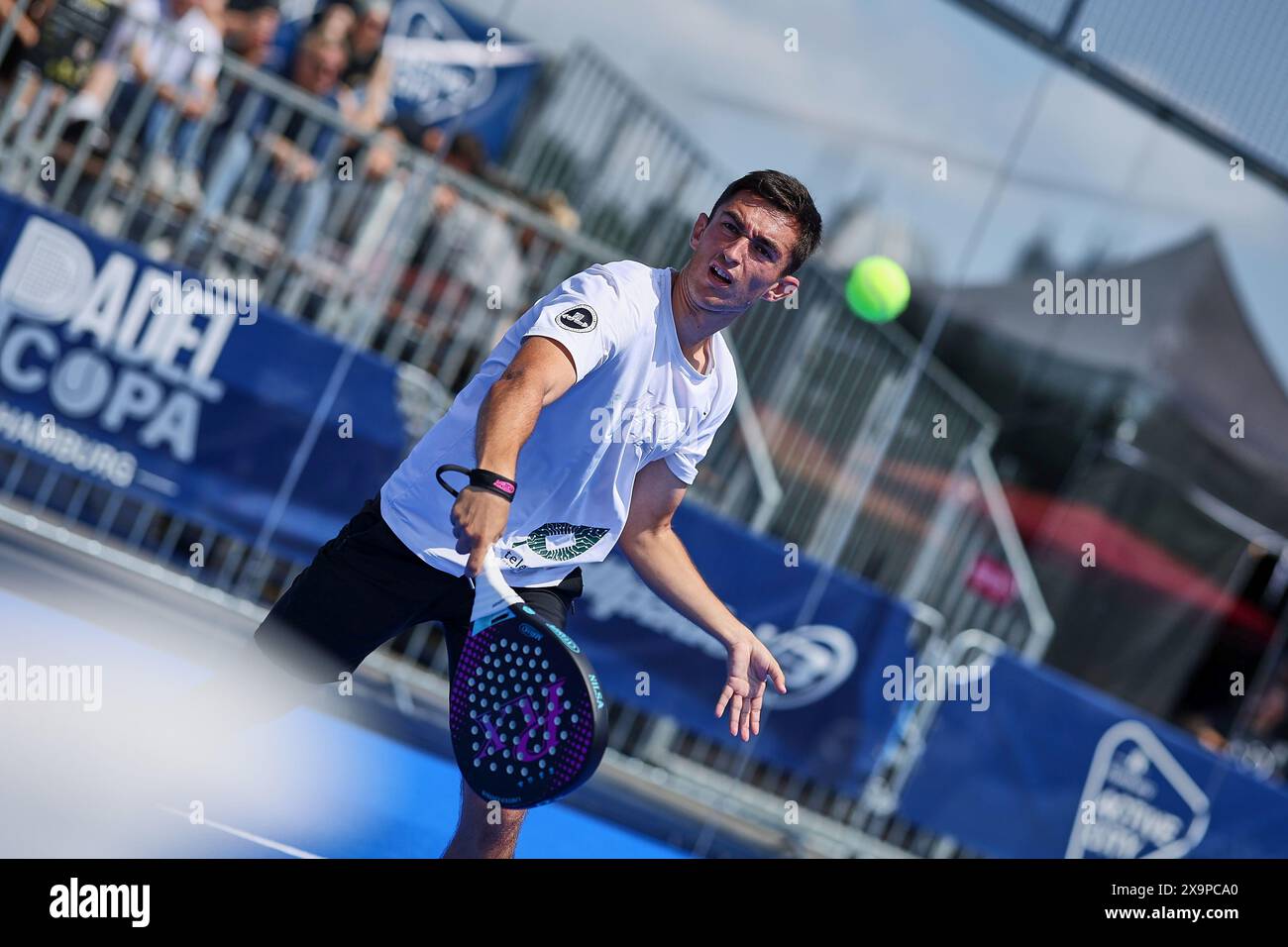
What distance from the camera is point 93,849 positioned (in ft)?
12.7

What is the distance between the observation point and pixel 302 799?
5.00m

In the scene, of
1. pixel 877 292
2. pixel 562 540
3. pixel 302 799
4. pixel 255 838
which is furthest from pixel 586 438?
pixel 877 292

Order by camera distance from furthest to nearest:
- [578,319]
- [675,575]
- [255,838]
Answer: [255,838]
[675,575]
[578,319]

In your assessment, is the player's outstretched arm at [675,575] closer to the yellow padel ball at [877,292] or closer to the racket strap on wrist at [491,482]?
the racket strap on wrist at [491,482]

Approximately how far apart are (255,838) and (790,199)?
2.62 m

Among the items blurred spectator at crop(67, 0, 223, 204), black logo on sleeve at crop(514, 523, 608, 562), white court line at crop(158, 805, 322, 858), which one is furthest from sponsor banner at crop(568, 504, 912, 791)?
black logo on sleeve at crop(514, 523, 608, 562)

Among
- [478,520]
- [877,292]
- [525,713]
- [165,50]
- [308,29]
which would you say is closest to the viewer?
[478,520]

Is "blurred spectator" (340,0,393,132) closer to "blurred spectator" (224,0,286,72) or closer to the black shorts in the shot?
"blurred spectator" (224,0,286,72)

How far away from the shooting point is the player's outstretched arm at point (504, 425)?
2.92 meters

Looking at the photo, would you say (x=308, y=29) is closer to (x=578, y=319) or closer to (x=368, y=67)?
(x=368, y=67)

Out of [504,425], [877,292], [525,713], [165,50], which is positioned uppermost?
[877,292]

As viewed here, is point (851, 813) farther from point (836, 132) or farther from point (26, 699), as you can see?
point (26, 699)

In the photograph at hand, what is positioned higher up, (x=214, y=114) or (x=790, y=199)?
(x=214, y=114)
